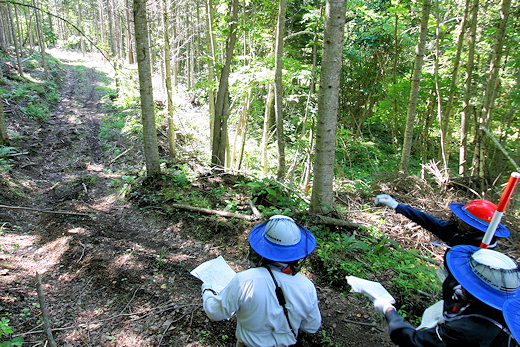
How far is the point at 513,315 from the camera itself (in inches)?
61.1

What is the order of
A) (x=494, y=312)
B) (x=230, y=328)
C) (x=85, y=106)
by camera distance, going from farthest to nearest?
1. (x=85, y=106)
2. (x=230, y=328)
3. (x=494, y=312)

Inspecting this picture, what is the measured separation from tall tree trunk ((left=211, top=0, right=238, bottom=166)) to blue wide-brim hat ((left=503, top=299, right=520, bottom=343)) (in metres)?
7.42

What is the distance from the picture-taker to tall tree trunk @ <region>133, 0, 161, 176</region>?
6.84 m

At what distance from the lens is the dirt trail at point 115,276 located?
131 inches

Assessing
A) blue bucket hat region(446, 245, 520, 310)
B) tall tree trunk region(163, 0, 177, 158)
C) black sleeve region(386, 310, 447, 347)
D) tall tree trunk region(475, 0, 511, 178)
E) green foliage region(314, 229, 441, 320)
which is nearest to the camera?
blue bucket hat region(446, 245, 520, 310)

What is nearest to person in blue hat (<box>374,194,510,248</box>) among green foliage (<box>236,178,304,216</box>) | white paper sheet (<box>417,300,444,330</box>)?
white paper sheet (<box>417,300,444,330</box>)

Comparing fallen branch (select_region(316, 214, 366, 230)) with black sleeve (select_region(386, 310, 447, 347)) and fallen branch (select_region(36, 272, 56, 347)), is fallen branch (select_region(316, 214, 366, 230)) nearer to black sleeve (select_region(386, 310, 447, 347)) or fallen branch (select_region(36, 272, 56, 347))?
black sleeve (select_region(386, 310, 447, 347))

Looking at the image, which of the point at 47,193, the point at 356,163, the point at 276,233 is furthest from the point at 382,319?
the point at 356,163

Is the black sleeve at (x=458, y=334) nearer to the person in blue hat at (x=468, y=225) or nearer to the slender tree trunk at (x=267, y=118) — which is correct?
the person in blue hat at (x=468, y=225)

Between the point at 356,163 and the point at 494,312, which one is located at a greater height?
the point at 494,312

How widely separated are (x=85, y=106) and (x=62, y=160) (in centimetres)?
970

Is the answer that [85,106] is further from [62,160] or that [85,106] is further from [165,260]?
[165,260]

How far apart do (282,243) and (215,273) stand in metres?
1.15

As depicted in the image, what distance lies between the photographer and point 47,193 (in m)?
7.83
